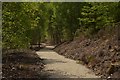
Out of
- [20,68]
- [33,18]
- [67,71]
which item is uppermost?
[33,18]

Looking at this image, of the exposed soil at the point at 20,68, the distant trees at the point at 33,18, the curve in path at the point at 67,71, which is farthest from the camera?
the distant trees at the point at 33,18

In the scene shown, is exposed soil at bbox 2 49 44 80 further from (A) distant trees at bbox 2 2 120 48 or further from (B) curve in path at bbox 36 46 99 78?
(A) distant trees at bbox 2 2 120 48

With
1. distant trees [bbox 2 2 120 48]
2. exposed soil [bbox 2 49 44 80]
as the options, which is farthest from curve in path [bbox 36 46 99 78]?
distant trees [bbox 2 2 120 48]

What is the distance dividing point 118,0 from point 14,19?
10.4 metres

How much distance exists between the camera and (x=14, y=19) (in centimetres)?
1827

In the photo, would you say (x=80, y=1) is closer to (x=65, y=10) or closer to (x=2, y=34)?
(x=65, y=10)

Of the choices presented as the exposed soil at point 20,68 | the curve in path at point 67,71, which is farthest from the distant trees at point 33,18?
the curve in path at point 67,71

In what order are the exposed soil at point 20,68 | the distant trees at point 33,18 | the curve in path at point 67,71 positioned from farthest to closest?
the distant trees at point 33,18 < the curve in path at point 67,71 < the exposed soil at point 20,68

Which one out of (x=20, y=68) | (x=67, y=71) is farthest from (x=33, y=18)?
(x=67, y=71)

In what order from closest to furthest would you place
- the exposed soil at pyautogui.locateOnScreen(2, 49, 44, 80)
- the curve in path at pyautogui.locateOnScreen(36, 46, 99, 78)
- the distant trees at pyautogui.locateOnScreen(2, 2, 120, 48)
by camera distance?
the exposed soil at pyautogui.locateOnScreen(2, 49, 44, 80)
the curve in path at pyautogui.locateOnScreen(36, 46, 99, 78)
the distant trees at pyautogui.locateOnScreen(2, 2, 120, 48)

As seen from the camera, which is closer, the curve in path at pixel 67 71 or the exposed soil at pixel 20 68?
the exposed soil at pixel 20 68

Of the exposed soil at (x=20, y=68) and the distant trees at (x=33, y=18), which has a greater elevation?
the distant trees at (x=33, y=18)

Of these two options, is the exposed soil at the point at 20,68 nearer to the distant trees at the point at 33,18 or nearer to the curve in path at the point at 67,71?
the curve in path at the point at 67,71

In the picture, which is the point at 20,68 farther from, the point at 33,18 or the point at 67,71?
the point at 33,18
